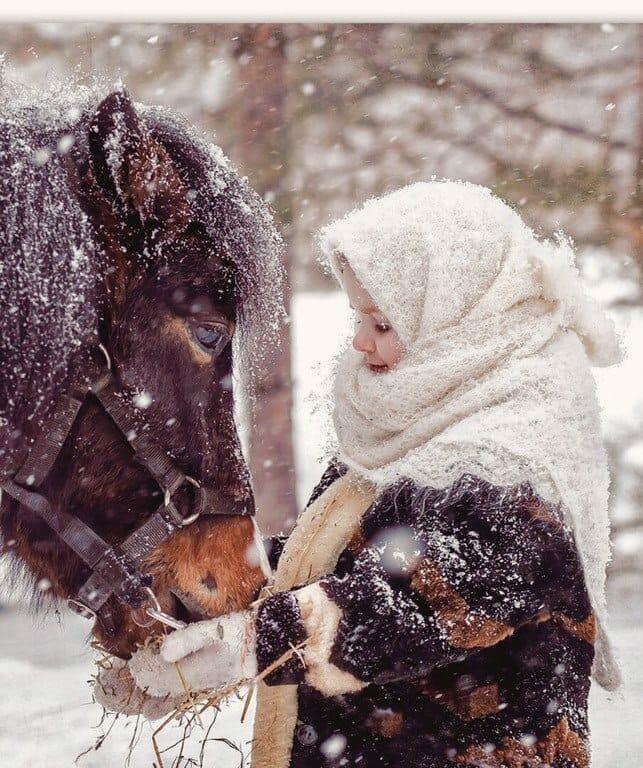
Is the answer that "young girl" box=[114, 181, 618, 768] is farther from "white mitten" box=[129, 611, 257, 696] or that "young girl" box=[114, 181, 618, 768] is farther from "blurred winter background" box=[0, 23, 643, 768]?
"blurred winter background" box=[0, 23, 643, 768]

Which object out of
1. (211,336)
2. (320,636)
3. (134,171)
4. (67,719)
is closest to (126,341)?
(211,336)

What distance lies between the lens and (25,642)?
1972mm

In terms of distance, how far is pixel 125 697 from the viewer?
3.88ft

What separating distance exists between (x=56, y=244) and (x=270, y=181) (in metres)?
1.19

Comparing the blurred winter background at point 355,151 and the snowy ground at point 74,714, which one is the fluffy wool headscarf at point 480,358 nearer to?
the snowy ground at point 74,714

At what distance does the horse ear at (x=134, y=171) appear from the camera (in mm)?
1082

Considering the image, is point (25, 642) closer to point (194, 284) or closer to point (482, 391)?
point (194, 284)

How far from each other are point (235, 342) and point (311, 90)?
117cm

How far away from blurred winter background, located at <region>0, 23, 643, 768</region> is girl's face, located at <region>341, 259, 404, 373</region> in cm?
87

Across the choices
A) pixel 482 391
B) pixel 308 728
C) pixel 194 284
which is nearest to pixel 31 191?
pixel 194 284

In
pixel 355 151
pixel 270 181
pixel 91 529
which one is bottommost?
pixel 91 529

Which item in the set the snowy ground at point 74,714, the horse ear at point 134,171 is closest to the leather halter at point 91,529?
the horse ear at point 134,171

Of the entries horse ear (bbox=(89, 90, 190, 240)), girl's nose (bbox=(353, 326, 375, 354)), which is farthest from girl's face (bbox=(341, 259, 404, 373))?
horse ear (bbox=(89, 90, 190, 240))

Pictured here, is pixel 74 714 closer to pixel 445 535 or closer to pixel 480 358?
pixel 445 535
